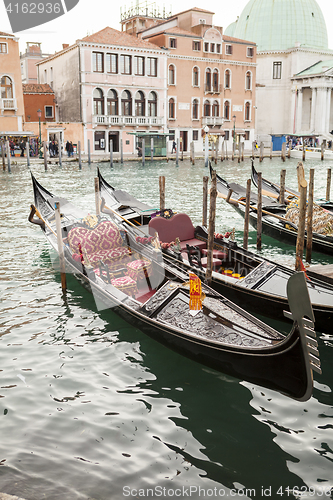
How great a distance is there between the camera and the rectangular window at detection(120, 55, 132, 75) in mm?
26203

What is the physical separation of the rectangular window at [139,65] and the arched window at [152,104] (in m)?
1.37

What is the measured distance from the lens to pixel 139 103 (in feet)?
90.9

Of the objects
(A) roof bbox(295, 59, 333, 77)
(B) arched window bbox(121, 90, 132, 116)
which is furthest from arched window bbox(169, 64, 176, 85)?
(A) roof bbox(295, 59, 333, 77)

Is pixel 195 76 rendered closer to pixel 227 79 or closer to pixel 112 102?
pixel 227 79

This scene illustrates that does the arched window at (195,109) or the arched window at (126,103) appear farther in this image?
the arched window at (195,109)

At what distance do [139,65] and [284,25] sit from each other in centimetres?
1659

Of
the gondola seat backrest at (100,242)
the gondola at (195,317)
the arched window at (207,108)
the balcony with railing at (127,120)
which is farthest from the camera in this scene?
the arched window at (207,108)

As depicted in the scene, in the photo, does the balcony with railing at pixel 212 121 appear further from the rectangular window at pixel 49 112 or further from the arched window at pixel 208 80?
the rectangular window at pixel 49 112

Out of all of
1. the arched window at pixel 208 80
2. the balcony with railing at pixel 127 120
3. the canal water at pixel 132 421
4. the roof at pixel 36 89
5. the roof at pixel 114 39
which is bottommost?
the canal water at pixel 132 421

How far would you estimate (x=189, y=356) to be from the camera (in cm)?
386

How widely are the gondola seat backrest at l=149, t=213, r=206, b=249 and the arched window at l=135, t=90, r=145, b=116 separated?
2286 centimetres

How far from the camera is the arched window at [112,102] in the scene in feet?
87.2

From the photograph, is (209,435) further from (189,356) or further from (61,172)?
(61,172)

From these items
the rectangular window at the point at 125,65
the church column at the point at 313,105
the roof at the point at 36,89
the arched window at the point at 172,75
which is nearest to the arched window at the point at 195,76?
the arched window at the point at 172,75
